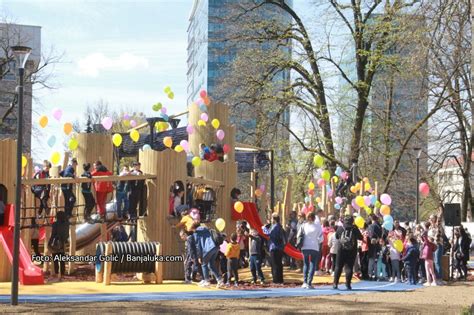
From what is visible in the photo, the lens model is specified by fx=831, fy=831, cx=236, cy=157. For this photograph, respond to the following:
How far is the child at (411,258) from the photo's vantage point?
2191 cm

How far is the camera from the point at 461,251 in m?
24.9

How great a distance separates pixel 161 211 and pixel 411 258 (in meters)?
6.81

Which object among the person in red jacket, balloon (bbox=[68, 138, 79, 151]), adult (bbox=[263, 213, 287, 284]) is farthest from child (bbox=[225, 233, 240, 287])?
balloon (bbox=[68, 138, 79, 151])

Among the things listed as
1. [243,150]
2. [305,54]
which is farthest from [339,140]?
[243,150]

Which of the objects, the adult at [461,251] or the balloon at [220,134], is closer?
the balloon at [220,134]

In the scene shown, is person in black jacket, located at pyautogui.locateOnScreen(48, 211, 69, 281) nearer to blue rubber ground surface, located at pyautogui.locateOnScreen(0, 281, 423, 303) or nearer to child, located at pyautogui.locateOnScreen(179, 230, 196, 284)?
child, located at pyautogui.locateOnScreen(179, 230, 196, 284)

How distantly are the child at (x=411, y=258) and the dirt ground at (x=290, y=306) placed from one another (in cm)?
375

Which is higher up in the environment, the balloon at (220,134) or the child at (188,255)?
the balloon at (220,134)

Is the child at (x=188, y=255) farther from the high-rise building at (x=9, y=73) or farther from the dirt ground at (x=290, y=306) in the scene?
the high-rise building at (x=9, y=73)

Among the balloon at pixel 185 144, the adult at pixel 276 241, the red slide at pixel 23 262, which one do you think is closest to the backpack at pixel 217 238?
the adult at pixel 276 241

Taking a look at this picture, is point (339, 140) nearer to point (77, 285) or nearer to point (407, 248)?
point (407, 248)

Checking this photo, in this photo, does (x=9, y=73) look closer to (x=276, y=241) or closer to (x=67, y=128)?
(x=67, y=128)

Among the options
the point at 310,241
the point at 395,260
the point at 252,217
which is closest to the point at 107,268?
the point at 310,241

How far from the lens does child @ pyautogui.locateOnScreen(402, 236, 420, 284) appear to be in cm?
2191
